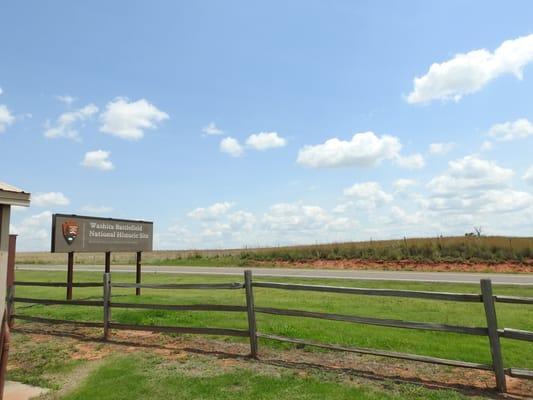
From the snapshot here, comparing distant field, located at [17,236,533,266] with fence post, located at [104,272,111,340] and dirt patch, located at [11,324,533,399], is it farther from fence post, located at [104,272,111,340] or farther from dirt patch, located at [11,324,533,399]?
fence post, located at [104,272,111,340]

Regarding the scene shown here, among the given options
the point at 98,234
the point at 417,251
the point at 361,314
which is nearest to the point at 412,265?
the point at 417,251

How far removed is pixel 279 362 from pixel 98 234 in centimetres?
981

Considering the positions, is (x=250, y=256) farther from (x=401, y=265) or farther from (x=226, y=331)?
(x=226, y=331)

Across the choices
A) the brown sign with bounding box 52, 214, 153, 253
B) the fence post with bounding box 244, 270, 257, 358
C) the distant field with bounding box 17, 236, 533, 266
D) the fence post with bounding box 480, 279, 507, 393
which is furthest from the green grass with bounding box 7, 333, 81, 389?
the distant field with bounding box 17, 236, 533, 266

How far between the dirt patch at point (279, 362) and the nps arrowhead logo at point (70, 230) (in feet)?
16.0

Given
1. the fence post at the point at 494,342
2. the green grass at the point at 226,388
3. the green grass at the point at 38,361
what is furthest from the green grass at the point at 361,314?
the green grass at the point at 38,361

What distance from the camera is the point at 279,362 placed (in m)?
7.18

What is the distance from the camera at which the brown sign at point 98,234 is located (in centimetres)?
1351

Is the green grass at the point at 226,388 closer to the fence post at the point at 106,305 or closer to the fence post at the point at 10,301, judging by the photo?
the fence post at the point at 106,305

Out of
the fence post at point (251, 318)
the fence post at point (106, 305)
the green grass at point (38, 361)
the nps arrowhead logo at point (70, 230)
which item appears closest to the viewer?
the green grass at point (38, 361)

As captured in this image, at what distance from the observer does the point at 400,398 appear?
5496 mm

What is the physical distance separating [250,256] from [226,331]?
30.0 m

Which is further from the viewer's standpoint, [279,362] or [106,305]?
[106,305]

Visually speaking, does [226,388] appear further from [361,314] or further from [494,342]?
[361,314]
